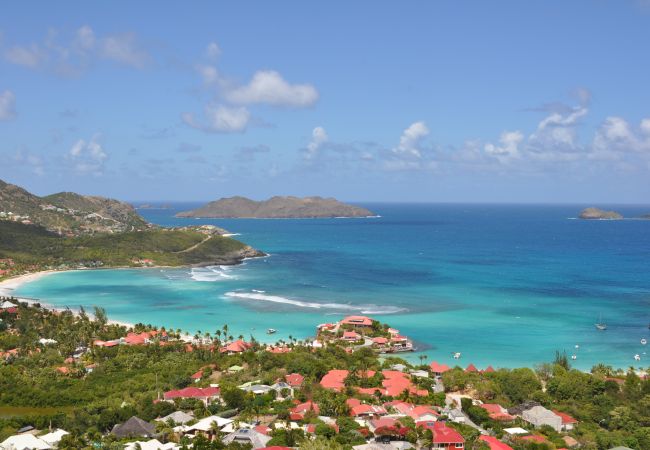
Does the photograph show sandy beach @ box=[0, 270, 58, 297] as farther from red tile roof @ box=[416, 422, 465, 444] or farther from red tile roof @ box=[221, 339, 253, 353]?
red tile roof @ box=[416, 422, 465, 444]

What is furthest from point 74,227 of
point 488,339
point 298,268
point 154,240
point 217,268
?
point 488,339

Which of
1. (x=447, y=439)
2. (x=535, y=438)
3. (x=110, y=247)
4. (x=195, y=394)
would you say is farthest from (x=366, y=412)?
(x=110, y=247)

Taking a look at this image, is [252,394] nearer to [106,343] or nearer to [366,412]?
[366,412]

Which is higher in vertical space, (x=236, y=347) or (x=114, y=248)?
(x=114, y=248)

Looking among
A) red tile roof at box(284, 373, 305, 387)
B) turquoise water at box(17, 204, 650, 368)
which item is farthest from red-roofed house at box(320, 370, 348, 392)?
turquoise water at box(17, 204, 650, 368)

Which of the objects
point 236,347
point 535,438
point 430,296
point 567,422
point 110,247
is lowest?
point 567,422

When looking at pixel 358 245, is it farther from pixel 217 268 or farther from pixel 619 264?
A: pixel 619 264

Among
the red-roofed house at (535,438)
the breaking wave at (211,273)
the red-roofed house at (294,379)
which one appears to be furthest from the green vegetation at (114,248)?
the red-roofed house at (535,438)
